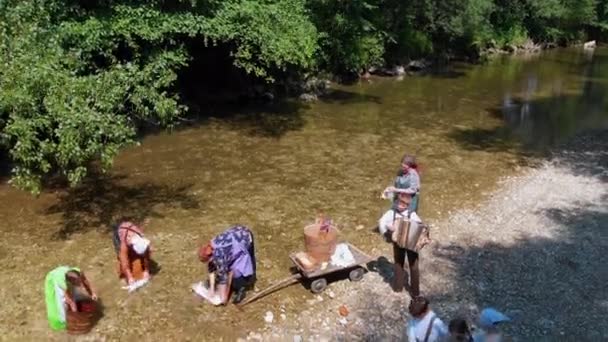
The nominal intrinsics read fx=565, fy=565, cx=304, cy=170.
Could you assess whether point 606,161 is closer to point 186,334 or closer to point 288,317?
point 288,317

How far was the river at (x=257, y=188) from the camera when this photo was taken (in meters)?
10.0

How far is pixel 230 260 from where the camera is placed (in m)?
9.55

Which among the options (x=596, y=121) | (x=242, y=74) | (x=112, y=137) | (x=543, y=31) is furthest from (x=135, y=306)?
(x=543, y=31)

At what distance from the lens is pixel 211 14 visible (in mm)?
20250

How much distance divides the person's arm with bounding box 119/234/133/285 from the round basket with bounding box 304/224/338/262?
3178mm

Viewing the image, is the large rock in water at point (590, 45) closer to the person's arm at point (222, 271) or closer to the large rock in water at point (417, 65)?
the large rock in water at point (417, 65)

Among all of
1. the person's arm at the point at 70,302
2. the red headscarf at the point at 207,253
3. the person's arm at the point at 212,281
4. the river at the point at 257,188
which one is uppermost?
the red headscarf at the point at 207,253

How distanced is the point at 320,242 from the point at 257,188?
5.78m

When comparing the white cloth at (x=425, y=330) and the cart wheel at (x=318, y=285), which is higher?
the white cloth at (x=425, y=330)

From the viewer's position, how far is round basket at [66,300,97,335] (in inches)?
349

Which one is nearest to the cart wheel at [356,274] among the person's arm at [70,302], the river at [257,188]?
the river at [257,188]

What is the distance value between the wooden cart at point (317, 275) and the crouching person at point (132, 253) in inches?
79.3

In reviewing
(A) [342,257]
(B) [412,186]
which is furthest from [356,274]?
(B) [412,186]

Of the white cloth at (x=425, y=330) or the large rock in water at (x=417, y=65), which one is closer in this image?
the white cloth at (x=425, y=330)
